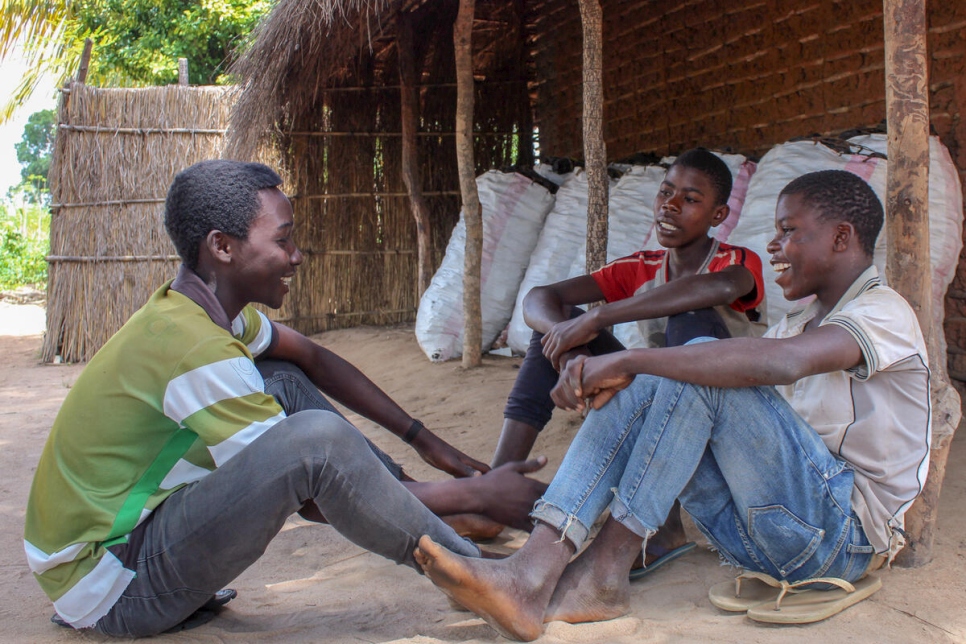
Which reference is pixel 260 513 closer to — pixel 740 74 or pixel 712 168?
pixel 712 168

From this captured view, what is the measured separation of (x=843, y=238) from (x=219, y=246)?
140 centimetres

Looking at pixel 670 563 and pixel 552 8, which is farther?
pixel 552 8

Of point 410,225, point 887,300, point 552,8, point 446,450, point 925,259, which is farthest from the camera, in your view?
point 410,225

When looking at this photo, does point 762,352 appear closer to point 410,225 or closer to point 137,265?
point 410,225

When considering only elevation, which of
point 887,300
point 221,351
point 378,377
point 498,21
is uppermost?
point 498,21

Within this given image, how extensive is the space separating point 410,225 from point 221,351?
5793 mm

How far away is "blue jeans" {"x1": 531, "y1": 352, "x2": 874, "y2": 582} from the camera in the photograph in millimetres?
1719

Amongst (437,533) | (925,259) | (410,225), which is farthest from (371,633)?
(410,225)

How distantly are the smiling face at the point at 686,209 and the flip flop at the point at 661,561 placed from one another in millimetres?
981

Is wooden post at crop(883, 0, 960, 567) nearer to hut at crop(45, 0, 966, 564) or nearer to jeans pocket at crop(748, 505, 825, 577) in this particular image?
jeans pocket at crop(748, 505, 825, 577)

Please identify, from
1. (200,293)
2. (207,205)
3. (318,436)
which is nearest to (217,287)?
(200,293)

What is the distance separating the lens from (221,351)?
1629mm

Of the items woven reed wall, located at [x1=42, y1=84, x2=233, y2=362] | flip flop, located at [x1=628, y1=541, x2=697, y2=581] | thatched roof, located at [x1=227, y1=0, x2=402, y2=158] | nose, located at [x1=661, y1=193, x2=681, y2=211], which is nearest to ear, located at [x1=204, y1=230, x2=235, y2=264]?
flip flop, located at [x1=628, y1=541, x2=697, y2=581]

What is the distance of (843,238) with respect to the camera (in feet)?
6.23
